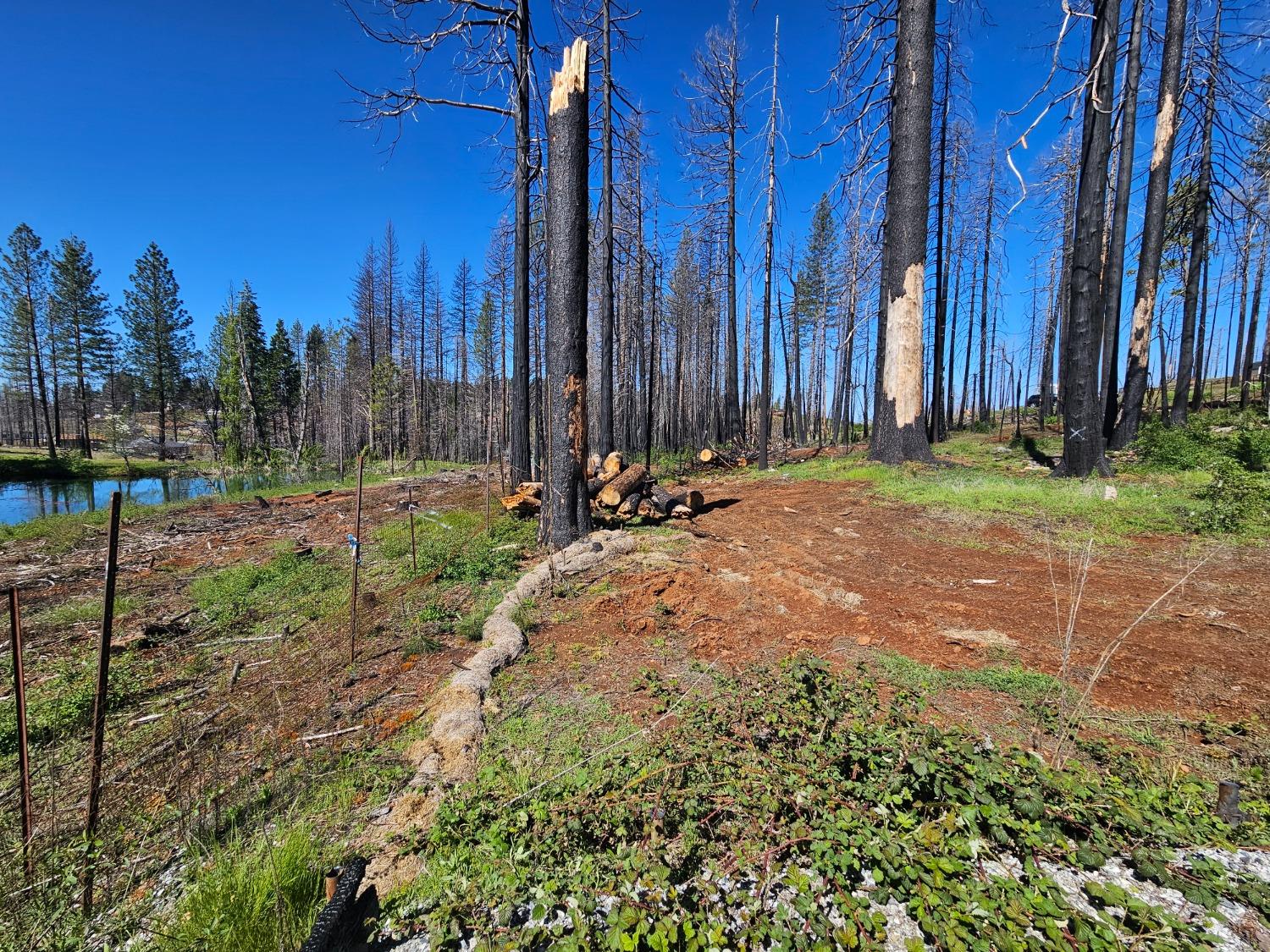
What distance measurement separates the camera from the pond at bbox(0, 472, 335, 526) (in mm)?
15500

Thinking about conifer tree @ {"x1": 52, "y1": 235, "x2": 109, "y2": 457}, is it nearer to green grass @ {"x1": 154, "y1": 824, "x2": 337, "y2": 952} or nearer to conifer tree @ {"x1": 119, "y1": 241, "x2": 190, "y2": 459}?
conifer tree @ {"x1": 119, "y1": 241, "x2": 190, "y2": 459}

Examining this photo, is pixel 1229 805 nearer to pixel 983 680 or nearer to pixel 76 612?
pixel 983 680

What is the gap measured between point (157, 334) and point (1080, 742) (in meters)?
45.9

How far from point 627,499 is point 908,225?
666 centimetres

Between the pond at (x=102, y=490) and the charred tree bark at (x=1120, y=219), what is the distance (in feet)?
81.9

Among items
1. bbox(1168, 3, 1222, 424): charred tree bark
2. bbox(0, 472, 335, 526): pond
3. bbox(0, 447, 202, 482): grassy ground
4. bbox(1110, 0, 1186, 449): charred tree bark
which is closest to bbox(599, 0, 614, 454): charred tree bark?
bbox(1110, 0, 1186, 449): charred tree bark

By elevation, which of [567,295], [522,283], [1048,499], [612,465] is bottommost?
[1048,499]

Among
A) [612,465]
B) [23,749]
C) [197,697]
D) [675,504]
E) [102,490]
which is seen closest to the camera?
[23,749]

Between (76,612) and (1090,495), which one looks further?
(1090,495)

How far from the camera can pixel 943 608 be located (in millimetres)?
3875

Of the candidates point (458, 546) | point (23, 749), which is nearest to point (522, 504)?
point (458, 546)

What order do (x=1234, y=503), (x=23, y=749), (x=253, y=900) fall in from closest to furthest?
(x=253, y=900) → (x=23, y=749) → (x=1234, y=503)

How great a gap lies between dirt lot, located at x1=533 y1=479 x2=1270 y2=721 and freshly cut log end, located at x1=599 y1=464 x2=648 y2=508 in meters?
1.82

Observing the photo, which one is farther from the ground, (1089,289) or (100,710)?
(1089,289)
